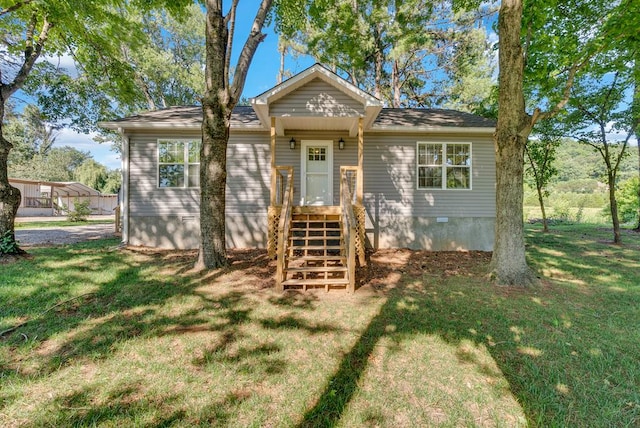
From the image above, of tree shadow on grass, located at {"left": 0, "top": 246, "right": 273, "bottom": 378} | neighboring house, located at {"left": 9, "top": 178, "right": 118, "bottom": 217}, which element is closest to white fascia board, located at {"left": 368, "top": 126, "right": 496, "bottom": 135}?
tree shadow on grass, located at {"left": 0, "top": 246, "right": 273, "bottom": 378}

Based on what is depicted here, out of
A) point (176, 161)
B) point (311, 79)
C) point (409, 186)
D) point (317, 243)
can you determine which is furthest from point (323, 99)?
point (176, 161)

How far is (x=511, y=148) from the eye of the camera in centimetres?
524

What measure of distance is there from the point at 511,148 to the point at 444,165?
135 inches

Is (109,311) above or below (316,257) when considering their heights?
below

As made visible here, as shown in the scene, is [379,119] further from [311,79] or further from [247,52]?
[247,52]

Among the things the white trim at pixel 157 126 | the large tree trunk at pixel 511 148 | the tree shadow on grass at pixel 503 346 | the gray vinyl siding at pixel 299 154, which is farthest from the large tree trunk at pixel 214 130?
the large tree trunk at pixel 511 148

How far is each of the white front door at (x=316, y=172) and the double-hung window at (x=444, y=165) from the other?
2.78 metres

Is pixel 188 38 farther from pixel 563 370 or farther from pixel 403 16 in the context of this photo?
pixel 563 370

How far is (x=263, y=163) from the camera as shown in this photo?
8523 mm

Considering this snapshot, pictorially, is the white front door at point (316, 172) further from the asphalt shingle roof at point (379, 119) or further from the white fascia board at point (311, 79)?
the white fascia board at point (311, 79)

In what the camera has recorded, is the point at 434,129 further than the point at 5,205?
Yes

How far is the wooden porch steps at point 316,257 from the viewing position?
195 inches

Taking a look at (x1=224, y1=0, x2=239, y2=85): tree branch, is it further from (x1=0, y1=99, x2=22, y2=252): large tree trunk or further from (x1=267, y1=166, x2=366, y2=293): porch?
(x1=0, y1=99, x2=22, y2=252): large tree trunk

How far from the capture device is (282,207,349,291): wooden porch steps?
16.2 feet
